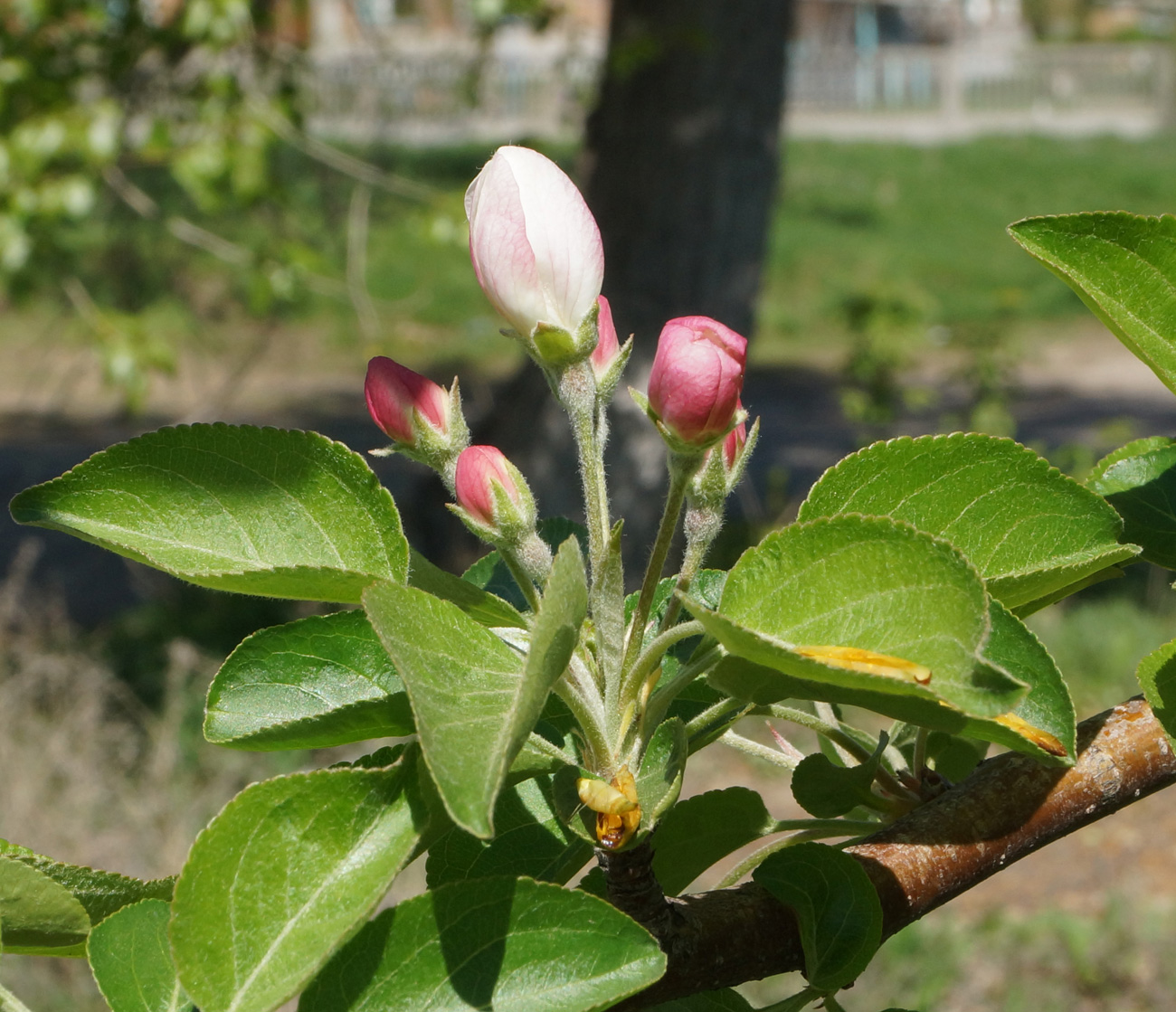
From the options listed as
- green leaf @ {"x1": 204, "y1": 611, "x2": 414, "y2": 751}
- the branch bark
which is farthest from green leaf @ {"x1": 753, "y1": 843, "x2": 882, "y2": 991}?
green leaf @ {"x1": 204, "y1": 611, "x2": 414, "y2": 751}

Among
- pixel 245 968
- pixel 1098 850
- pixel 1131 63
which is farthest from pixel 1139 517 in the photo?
pixel 1131 63

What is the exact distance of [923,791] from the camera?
0.75 m

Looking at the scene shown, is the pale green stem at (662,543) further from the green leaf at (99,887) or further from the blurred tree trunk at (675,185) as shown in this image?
the blurred tree trunk at (675,185)

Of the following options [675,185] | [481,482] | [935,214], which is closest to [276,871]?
[481,482]

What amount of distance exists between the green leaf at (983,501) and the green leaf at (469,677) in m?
0.18

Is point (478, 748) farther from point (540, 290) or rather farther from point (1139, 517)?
point (1139, 517)

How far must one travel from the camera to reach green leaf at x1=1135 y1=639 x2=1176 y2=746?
59 centimetres

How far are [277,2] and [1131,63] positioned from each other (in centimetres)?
1896

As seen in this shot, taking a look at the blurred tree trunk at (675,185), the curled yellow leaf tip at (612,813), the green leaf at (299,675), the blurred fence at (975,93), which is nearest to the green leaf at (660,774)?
the curled yellow leaf tip at (612,813)

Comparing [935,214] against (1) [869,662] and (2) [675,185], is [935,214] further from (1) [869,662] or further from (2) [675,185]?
(1) [869,662]

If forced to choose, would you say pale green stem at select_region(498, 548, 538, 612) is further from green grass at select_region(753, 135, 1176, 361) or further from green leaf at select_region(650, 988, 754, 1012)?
green grass at select_region(753, 135, 1176, 361)

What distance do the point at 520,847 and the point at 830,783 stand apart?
0.18 metres

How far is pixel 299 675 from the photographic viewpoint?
0.62 metres

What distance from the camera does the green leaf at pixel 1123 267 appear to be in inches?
23.9
